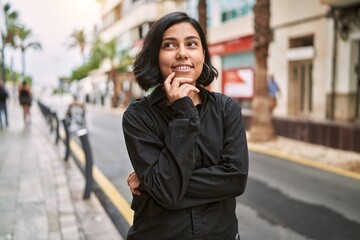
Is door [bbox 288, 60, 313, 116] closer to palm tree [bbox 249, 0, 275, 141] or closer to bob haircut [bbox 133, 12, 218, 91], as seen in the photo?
palm tree [bbox 249, 0, 275, 141]

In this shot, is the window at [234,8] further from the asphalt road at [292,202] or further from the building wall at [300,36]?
the asphalt road at [292,202]

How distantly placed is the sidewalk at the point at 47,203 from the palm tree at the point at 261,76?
5362mm

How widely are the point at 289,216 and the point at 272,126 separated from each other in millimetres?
6469

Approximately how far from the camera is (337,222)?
451cm

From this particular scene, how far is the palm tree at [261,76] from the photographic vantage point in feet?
34.3

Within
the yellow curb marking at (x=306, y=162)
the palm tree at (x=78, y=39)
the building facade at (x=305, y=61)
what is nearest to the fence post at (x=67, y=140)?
Answer: the yellow curb marking at (x=306, y=162)

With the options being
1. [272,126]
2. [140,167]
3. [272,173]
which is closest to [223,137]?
[140,167]

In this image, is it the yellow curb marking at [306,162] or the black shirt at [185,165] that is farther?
the yellow curb marking at [306,162]

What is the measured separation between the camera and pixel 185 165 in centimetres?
146

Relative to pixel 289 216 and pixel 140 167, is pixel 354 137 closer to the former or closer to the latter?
pixel 289 216

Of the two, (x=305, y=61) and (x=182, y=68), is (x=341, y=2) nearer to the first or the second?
(x=305, y=61)

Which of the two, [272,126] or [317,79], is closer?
[272,126]

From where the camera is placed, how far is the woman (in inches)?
57.9

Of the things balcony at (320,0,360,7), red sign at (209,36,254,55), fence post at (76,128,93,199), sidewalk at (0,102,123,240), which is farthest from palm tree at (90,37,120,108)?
fence post at (76,128,93,199)
